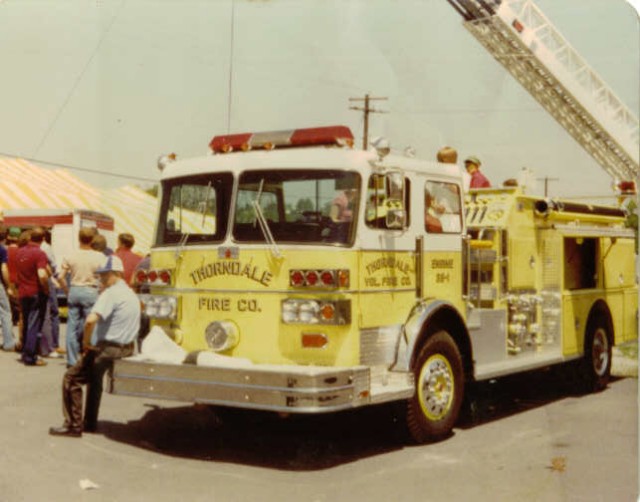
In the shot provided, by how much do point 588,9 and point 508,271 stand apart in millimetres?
2719

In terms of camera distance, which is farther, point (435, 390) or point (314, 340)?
point (435, 390)

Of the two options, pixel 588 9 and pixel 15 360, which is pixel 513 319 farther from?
pixel 15 360

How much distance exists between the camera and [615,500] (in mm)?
6156

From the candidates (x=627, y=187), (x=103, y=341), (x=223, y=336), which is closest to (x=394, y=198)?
(x=223, y=336)

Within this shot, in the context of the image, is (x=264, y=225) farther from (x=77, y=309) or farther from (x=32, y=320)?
(x=32, y=320)

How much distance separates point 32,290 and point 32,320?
39 cm

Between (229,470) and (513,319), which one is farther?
(513,319)

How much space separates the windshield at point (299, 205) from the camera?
721 centimetres

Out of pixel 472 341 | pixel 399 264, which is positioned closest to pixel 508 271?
pixel 472 341

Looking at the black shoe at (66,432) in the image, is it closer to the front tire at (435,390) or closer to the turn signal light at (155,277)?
the turn signal light at (155,277)

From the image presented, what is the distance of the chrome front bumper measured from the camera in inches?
254

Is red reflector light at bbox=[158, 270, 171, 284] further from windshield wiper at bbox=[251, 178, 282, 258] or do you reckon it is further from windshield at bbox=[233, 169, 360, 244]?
windshield wiper at bbox=[251, 178, 282, 258]

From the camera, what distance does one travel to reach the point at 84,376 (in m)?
7.68

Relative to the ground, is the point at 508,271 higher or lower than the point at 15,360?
higher
